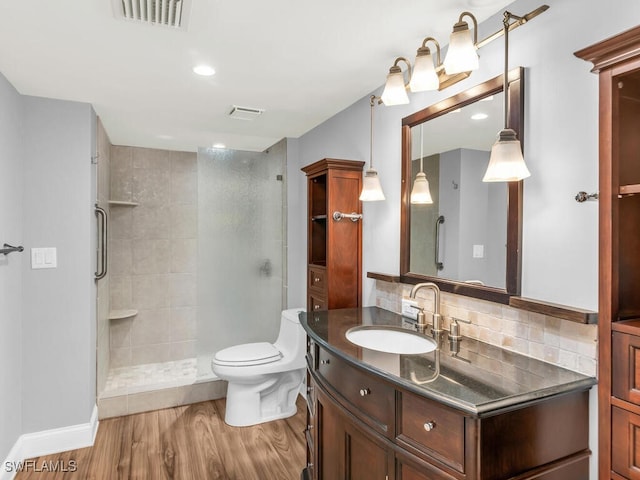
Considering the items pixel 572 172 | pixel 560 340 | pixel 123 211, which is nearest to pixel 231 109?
pixel 123 211

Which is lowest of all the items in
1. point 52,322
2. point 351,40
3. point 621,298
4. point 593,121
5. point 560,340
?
point 52,322

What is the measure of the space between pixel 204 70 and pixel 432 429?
199 centimetres

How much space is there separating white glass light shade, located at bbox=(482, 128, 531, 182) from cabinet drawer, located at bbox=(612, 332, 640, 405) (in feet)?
1.86

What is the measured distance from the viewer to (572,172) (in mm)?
1284

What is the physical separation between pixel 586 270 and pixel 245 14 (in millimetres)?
1561

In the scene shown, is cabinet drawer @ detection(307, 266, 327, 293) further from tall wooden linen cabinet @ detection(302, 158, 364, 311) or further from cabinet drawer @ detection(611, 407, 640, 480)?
cabinet drawer @ detection(611, 407, 640, 480)

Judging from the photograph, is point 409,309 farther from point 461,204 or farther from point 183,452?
point 183,452

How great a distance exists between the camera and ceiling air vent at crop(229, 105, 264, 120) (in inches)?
107

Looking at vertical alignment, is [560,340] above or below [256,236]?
below

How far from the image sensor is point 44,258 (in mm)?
2516

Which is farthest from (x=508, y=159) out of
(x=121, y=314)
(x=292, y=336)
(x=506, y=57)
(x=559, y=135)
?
(x=121, y=314)

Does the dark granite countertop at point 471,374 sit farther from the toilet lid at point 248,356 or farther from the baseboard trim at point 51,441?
the baseboard trim at point 51,441

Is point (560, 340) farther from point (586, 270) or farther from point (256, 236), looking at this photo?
point (256, 236)

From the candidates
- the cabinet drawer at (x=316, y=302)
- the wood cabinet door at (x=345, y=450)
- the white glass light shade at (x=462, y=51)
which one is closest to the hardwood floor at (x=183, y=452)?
the wood cabinet door at (x=345, y=450)
